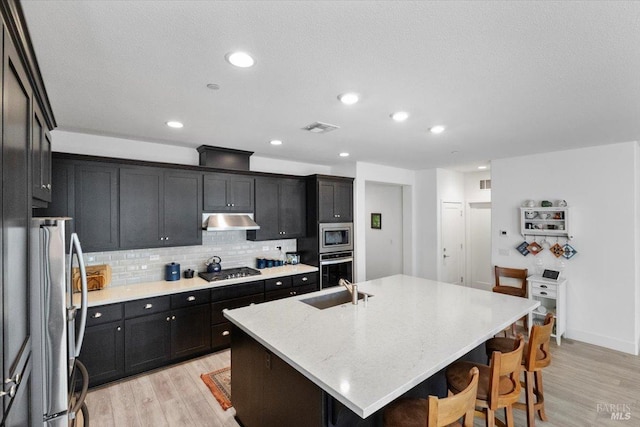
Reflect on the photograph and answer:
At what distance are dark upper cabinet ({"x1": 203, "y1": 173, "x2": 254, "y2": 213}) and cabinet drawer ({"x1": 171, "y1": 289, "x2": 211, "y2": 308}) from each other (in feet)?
3.41

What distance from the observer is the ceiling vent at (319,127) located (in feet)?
9.86

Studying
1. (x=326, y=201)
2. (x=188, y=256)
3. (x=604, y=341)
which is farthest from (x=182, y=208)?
(x=604, y=341)

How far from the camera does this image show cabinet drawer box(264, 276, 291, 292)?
13.5 feet

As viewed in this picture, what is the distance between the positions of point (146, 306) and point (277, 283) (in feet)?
5.16

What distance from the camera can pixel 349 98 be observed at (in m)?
2.33

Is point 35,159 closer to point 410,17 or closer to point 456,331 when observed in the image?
point 410,17

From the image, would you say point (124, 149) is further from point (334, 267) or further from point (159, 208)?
point (334, 267)

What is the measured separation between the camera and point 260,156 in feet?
15.6

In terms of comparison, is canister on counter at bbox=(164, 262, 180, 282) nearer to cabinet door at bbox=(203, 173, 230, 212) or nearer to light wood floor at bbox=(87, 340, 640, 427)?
cabinet door at bbox=(203, 173, 230, 212)

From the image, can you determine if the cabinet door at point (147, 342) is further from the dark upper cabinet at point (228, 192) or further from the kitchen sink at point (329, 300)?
the kitchen sink at point (329, 300)

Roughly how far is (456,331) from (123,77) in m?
2.76

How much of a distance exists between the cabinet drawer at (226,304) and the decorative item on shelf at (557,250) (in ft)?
13.4

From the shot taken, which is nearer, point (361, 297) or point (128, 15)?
point (128, 15)

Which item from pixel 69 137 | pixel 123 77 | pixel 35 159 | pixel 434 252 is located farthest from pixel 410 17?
Result: pixel 434 252
